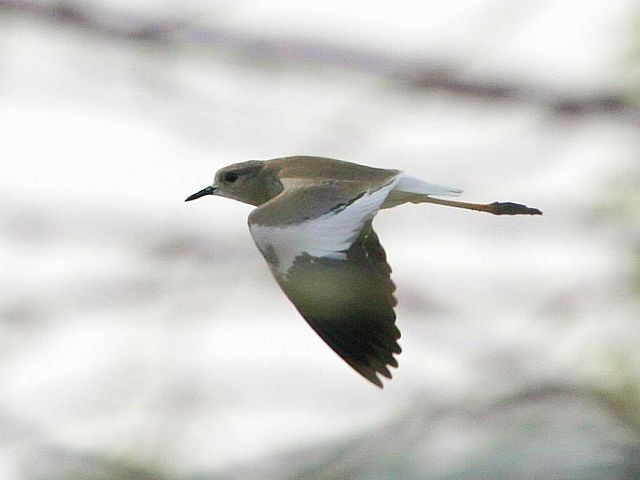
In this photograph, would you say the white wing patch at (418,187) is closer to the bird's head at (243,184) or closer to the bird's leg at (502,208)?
the bird's leg at (502,208)

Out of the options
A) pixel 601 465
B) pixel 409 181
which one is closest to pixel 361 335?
pixel 409 181

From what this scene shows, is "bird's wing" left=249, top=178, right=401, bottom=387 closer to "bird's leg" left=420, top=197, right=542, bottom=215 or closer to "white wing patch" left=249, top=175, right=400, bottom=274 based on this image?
"white wing patch" left=249, top=175, right=400, bottom=274

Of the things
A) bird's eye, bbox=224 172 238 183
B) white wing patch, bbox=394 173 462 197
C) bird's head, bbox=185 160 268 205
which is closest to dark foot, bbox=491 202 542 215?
white wing patch, bbox=394 173 462 197

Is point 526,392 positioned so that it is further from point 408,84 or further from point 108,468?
point 108,468

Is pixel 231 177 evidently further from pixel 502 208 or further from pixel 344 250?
pixel 502 208

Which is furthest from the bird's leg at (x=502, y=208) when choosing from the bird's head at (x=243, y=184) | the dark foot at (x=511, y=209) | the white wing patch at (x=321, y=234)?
the bird's head at (x=243, y=184)
